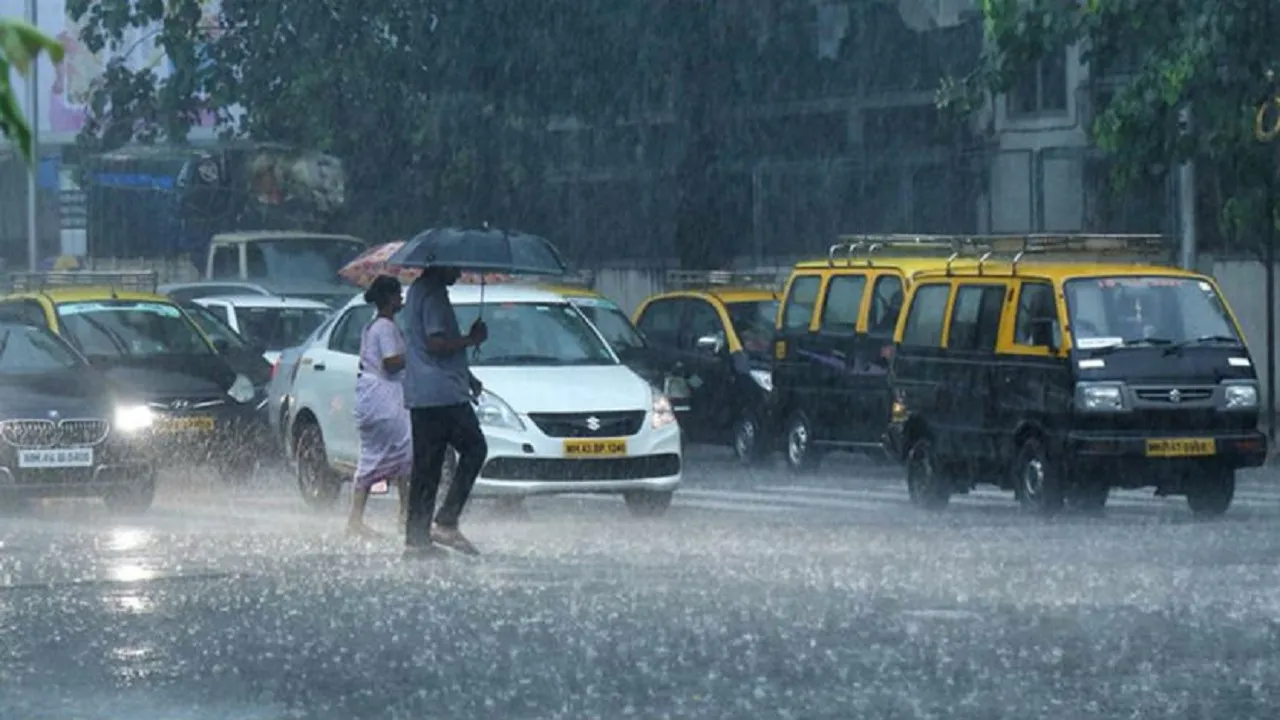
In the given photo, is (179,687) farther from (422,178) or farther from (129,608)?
(422,178)

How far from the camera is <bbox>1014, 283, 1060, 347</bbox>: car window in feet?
67.5

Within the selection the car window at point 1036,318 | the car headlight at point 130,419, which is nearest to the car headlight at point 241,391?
the car headlight at point 130,419

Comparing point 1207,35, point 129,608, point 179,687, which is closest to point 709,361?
point 1207,35

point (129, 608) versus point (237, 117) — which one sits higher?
point (237, 117)

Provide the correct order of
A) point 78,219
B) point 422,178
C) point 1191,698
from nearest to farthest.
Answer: point 1191,698, point 422,178, point 78,219

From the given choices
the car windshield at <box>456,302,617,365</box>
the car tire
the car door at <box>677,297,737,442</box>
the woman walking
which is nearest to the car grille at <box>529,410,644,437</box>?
the car windshield at <box>456,302,617,365</box>

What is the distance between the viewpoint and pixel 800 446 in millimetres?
27188

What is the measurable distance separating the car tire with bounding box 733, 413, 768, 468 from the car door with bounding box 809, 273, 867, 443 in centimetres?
160

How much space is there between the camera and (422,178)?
41.6 metres

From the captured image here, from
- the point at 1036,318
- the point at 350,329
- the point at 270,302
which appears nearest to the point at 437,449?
the point at 1036,318

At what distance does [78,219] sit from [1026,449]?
→ 43096 mm

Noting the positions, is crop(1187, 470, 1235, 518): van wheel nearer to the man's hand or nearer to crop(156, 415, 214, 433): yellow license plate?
the man's hand

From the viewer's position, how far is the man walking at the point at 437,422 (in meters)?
16.8

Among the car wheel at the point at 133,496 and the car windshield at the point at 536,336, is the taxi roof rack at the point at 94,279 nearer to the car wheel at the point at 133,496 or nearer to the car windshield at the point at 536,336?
the car wheel at the point at 133,496
